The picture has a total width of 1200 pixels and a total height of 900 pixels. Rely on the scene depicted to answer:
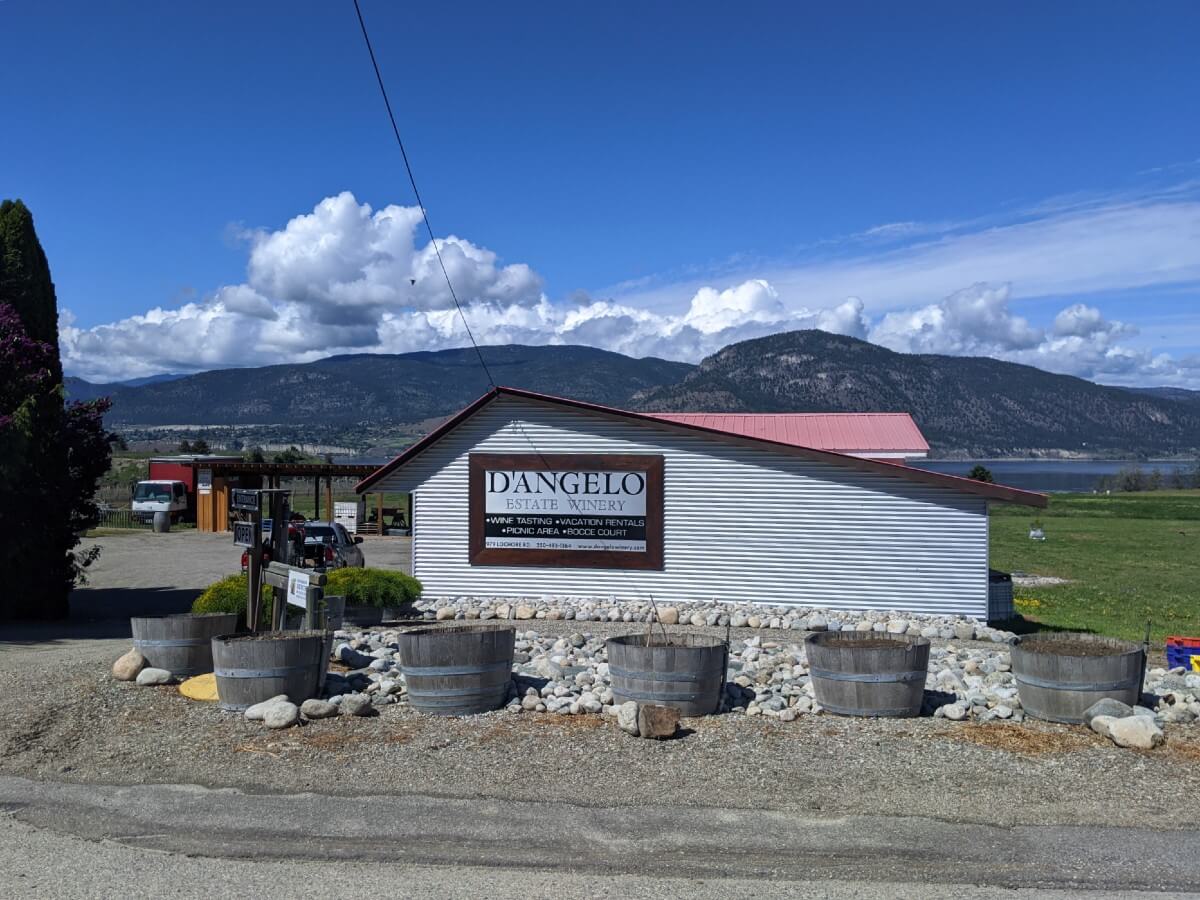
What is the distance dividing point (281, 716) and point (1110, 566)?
32.8m

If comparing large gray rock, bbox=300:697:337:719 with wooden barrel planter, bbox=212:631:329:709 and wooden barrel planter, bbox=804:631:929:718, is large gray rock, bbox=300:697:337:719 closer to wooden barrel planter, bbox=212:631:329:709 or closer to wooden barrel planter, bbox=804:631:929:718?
wooden barrel planter, bbox=212:631:329:709

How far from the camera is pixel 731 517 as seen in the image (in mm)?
19812

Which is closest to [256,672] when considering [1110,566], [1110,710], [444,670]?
[444,670]

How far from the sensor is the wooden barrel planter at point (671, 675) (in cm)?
1007

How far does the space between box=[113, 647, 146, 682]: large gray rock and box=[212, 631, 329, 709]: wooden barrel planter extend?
1.83m

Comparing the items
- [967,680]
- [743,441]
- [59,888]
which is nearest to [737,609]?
[743,441]

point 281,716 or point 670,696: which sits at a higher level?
point 670,696

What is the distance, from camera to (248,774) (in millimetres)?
8742

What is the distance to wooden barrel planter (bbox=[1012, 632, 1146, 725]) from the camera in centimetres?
992

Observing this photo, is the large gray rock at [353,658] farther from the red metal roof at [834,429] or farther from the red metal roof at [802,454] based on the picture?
the red metal roof at [834,429]

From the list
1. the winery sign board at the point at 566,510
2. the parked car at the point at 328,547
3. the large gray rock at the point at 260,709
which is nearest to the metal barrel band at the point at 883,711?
the large gray rock at the point at 260,709

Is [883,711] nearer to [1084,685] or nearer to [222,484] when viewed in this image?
[1084,685]

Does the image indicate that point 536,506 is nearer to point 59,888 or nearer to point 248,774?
point 248,774

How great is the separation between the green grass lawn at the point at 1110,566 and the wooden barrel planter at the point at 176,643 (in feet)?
49.2
